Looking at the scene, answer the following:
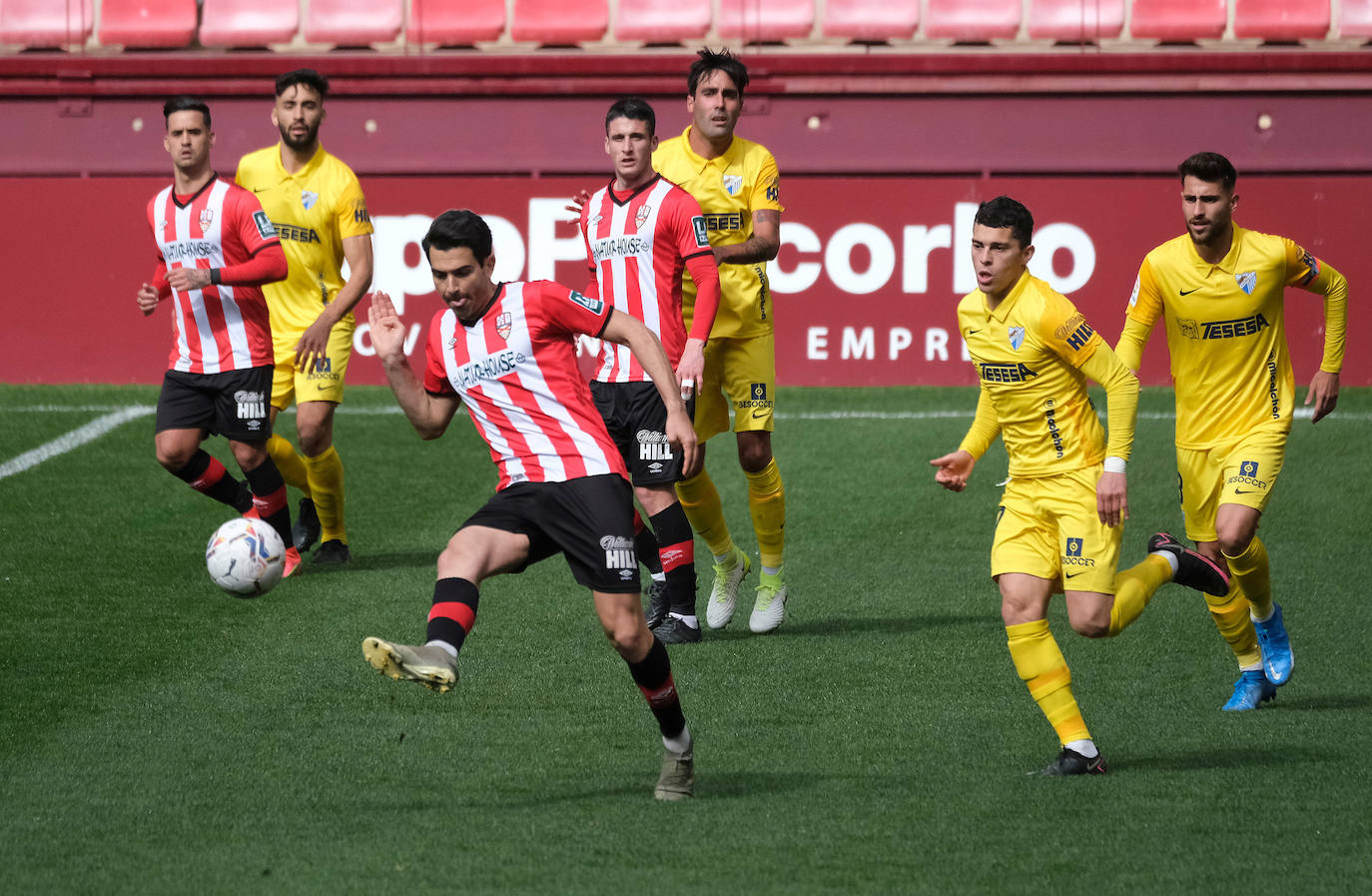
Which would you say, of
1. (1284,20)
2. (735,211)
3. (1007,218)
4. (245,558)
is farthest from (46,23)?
(1007,218)

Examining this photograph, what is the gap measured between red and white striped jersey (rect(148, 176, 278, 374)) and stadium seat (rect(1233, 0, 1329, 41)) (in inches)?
403

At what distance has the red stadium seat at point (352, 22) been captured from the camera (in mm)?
15672

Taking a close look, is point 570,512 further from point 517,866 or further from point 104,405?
point 104,405

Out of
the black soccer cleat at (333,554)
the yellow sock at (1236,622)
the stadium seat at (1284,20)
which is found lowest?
the black soccer cleat at (333,554)

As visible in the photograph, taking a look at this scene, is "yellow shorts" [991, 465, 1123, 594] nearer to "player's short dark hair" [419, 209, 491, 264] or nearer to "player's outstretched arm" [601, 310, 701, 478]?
"player's outstretched arm" [601, 310, 701, 478]

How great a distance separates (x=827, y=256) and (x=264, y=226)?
6.29m

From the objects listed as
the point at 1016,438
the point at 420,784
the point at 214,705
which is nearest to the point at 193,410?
the point at 214,705

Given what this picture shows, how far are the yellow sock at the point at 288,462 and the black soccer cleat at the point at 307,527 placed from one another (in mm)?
136

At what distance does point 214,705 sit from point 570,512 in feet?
6.13

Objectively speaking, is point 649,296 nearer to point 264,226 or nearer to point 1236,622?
point 264,226

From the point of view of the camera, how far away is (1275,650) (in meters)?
6.21

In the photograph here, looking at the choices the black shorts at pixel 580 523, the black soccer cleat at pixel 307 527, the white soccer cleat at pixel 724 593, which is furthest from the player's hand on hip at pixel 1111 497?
the black soccer cleat at pixel 307 527

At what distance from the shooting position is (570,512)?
16.2 feet

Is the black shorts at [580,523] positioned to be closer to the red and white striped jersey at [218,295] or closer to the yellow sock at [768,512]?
the yellow sock at [768,512]
